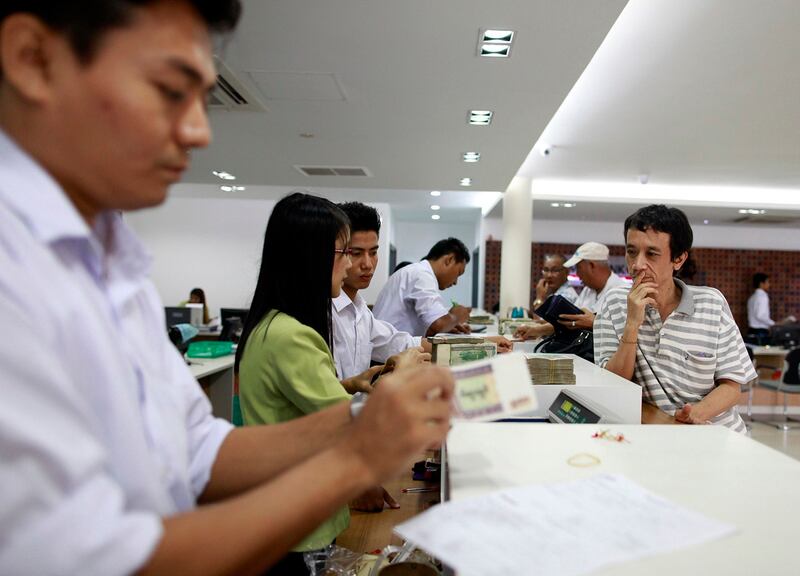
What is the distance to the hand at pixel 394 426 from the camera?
26.0 inches

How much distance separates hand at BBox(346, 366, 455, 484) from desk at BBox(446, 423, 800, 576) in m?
0.18

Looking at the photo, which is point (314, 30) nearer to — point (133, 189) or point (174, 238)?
point (133, 189)

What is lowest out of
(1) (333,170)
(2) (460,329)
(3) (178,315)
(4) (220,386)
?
(4) (220,386)

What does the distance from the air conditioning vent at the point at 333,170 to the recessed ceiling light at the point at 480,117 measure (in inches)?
84.1

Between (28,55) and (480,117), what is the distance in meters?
4.28

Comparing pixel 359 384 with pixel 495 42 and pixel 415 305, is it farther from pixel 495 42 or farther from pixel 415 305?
pixel 495 42

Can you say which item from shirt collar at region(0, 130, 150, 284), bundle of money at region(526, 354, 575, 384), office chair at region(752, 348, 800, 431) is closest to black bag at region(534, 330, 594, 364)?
bundle of money at region(526, 354, 575, 384)

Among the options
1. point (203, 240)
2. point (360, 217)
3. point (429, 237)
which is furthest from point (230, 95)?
point (429, 237)

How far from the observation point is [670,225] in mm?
2018

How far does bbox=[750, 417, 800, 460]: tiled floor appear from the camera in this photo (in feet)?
17.5

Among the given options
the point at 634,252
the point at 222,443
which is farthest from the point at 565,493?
the point at 634,252

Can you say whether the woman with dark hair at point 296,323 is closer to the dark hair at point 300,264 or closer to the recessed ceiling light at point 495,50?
the dark hair at point 300,264

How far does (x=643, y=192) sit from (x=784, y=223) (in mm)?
3792

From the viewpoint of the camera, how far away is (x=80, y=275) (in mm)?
621
